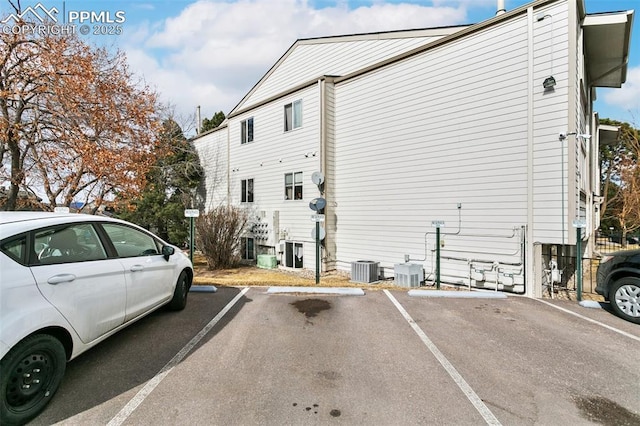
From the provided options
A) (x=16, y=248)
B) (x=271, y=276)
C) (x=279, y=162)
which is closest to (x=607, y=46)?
(x=279, y=162)

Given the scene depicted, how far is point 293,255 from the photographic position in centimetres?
1345

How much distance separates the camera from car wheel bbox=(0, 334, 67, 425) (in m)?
2.25

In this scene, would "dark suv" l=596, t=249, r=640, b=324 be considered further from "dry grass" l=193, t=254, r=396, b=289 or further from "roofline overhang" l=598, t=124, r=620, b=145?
"roofline overhang" l=598, t=124, r=620, b=145

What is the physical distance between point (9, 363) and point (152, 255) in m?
2.16

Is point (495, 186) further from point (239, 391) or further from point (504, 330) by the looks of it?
point (239, 391)

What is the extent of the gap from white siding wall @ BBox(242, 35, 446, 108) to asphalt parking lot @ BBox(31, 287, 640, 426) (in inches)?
411

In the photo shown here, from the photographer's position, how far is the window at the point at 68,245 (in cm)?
274

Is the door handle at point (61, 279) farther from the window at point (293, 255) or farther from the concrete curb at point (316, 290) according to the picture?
the window at point (293, 255)

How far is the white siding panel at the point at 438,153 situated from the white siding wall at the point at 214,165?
829 centimetres

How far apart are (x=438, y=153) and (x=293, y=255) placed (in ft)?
23.8

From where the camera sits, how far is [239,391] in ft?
9.49

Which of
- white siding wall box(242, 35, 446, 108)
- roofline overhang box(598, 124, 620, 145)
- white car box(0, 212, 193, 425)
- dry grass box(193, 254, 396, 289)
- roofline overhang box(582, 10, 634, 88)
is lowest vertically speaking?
dry grass box(193, 254, 396, 289)

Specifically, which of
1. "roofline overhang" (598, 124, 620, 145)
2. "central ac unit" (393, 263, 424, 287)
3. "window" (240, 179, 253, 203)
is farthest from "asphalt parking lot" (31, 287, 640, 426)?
"roofline overhang" (598, 124, 620, 145)

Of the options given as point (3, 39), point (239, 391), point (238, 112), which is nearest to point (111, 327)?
point (239, 391)
